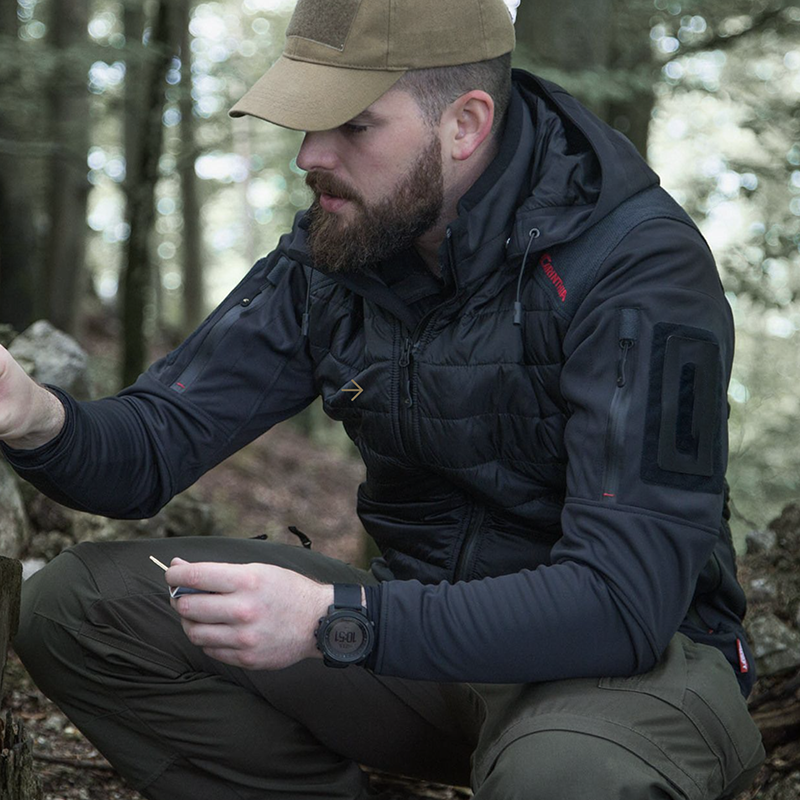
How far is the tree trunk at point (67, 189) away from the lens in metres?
9.67

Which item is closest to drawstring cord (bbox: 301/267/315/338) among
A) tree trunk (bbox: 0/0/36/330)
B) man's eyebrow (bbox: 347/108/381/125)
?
man's eyebrow (bbox: 347/108/381/125)

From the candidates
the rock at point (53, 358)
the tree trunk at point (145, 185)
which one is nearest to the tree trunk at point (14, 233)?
the tree trunk at point (145, 185)

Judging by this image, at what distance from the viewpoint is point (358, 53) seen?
8.49 feet

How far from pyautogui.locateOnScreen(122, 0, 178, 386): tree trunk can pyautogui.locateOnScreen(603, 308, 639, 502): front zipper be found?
19.5ft

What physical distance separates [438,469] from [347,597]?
2.08ft

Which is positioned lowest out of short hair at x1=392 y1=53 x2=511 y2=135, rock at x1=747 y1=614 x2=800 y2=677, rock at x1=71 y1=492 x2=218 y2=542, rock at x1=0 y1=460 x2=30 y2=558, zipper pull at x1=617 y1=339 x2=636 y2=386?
rock at x1=71 y1=492 x2=218 y2=542

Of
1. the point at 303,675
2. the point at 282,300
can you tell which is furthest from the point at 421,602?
the point at 282,300

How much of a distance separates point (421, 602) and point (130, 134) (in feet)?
37.2

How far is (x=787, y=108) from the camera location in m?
6.42

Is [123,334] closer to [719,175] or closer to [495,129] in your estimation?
[719,175]

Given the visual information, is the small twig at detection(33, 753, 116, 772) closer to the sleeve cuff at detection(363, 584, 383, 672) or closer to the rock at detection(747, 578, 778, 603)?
the sleeve cuff at detection(363, 584, 383, 672)

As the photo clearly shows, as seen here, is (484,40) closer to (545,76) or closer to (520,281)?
(520,281)

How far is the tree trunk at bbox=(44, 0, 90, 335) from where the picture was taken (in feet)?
31.7

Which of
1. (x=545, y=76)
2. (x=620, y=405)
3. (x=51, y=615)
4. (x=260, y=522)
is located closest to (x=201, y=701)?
(x=51, y=615)
